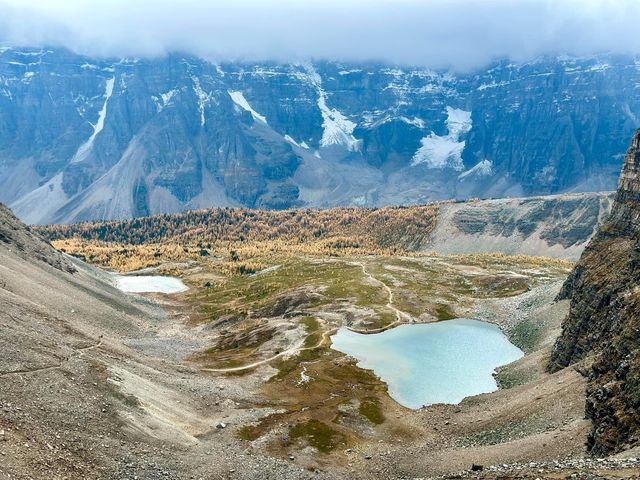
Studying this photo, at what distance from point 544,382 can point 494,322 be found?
65.3 metres

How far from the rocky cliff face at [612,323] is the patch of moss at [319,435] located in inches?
1191

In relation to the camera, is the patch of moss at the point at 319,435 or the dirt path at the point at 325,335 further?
the dirt path at the point at 325,335

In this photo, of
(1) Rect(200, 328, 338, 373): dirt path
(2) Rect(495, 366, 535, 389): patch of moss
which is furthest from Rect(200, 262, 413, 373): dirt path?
(2) Rect(495, 366, 535, 389): patch of moss

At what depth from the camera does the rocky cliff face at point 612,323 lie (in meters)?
53.8

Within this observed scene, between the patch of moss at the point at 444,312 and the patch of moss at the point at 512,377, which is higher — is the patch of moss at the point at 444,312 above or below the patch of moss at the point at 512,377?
below

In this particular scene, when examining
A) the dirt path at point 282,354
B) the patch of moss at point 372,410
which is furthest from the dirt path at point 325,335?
the patch of moss at point 372,410

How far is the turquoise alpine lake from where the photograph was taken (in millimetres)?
100000

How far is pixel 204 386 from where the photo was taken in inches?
3514

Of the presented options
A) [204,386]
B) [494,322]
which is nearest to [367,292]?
[494,322]

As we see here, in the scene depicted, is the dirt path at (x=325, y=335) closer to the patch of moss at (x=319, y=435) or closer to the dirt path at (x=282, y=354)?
the dirt path at (x=282, y=354)

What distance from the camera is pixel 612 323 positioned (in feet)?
252

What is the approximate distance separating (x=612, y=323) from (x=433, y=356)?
154 ft

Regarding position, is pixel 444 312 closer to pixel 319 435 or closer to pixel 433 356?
pixel 433 356

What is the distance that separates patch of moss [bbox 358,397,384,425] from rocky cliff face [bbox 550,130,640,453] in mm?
29498
